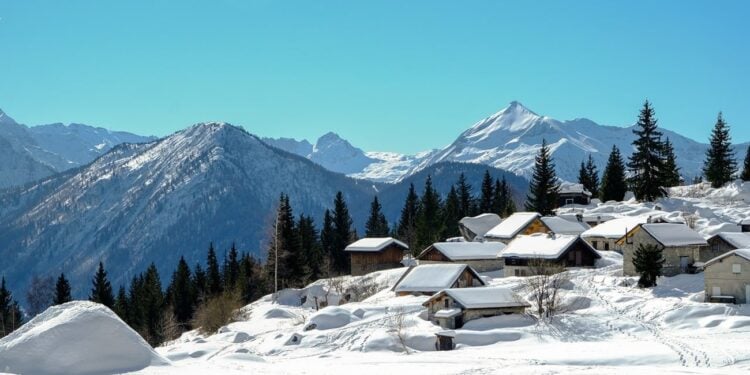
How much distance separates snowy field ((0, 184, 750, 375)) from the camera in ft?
125

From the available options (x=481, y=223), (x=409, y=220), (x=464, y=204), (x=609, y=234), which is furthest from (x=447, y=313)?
(x=464, y=204)

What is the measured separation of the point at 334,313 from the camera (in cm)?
6303

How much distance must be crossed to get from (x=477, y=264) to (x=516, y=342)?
2708 centimetres

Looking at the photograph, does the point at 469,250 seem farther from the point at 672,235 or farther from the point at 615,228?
the point at 672,235

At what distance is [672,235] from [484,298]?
2007cm

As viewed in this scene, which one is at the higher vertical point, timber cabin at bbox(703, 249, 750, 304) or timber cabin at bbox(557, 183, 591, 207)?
timber cabin at bbox(557, 183, 591, 207)

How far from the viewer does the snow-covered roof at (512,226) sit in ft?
291

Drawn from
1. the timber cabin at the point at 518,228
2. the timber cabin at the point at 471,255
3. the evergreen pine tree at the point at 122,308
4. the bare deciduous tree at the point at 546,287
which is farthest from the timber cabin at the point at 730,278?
the evergreen pine tree at the point at 122,308

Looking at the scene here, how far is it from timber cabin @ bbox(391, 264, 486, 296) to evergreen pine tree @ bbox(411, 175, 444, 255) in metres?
33.3

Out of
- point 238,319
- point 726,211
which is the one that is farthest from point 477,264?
point 726,211

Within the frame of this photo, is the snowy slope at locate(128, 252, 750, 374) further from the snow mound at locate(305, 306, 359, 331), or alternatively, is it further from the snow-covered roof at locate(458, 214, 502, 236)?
the snow-covered roof at locate(458, 214, 502, 236)

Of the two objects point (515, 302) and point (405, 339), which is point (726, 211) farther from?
point (405, 339)

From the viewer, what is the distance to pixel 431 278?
69.5 metres

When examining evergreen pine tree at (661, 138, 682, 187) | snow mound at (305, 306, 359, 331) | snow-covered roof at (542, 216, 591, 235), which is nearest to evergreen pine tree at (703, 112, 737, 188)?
evergreen pine tree at (661, 138, 682, 187)
